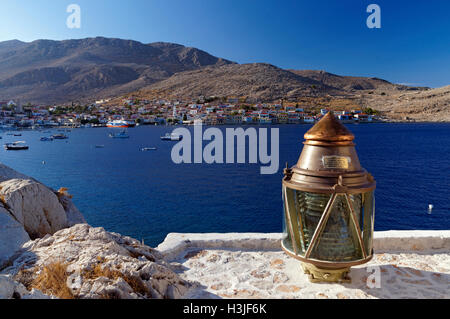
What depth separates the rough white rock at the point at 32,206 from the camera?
4230mm

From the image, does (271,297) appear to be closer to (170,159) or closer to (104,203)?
(104,203)

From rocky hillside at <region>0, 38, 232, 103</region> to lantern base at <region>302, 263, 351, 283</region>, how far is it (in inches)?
5802

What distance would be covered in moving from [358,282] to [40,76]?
567 feet

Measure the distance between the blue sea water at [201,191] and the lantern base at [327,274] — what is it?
12.1 m

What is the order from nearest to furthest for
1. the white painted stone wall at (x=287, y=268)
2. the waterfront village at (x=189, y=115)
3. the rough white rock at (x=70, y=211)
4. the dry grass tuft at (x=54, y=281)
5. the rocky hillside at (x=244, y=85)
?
the dry grass tuft at (x=54, y=281) → the white painted stone wall at (x=287, y=268) → the rough white rock at (x=70, y=211) → the waterfront village at (x=189, y=115) → the rocky hillside at (x=244, y=85)

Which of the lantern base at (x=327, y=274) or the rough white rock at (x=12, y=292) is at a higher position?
the rough white rock at (x=12, y=292)

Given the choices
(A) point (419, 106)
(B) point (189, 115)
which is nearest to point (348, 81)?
(A) point (419, 106)

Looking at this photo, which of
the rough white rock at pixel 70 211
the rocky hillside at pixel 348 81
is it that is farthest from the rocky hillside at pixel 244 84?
the rough white rock at pixel 70 211

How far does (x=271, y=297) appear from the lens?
9.36 feet

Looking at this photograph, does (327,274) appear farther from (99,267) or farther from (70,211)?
(70,211)

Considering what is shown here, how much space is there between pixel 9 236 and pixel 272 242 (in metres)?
3.18

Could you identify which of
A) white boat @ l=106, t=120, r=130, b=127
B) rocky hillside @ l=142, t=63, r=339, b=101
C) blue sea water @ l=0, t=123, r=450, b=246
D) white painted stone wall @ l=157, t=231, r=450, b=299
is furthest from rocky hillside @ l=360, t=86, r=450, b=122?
white painted stone wall @ l=157, t=231, r=450, b=299

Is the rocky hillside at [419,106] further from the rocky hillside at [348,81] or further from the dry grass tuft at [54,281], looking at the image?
the dry grass tuft at [54,281]
